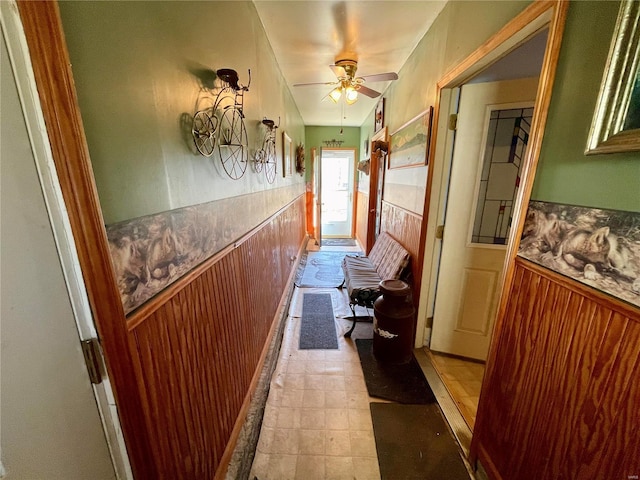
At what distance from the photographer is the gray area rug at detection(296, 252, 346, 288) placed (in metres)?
3.69

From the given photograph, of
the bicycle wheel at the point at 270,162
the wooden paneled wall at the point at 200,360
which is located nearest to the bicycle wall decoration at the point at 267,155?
the bicycle wheel at the point at 270,162

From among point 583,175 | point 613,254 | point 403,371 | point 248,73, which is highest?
point 248,73

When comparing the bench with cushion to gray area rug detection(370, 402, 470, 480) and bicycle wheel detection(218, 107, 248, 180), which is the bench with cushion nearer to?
gray area rug detection(370, 402, 470, 480)

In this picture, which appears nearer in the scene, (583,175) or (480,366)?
(583,175)

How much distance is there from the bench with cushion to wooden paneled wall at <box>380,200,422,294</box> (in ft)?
0.23

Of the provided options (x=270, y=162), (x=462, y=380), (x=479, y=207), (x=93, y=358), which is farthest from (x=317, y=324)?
(x=93, y=358)

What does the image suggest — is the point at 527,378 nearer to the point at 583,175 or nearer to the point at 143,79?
the point at 583,175

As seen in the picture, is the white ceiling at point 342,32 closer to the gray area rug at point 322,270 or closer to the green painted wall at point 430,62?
the green painted wall at point 430,62

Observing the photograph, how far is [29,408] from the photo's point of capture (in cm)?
49

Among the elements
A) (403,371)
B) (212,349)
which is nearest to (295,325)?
(403,371)

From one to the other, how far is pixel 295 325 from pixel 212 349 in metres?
1.56

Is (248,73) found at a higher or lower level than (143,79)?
higher

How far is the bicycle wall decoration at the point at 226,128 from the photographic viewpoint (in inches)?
42.0

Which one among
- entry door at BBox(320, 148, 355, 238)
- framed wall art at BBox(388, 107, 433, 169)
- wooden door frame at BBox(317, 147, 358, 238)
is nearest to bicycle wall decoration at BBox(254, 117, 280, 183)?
framed wall art at BBox(388, 107, 433, 169)
